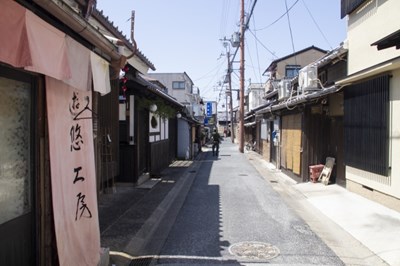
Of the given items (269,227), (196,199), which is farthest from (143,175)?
(269,227)

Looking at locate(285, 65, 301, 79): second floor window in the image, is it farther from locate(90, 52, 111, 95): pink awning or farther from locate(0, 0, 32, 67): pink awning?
locate(0, 0, 32, 67): pink awning

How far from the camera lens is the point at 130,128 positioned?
13.9m

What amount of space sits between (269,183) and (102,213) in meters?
8.69

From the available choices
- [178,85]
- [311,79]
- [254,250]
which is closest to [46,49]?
[254,250]

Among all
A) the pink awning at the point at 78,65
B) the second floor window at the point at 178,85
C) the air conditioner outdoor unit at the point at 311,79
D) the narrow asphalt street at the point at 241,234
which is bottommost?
the narrow asphalt street at the point at 241,234

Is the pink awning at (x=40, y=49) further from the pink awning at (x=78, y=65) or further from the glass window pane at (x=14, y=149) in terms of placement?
the glass window pane at (x=14, y=149)

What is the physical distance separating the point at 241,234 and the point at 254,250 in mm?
1139

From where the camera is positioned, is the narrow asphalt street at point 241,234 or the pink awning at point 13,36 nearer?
the pink awning at point 13,36

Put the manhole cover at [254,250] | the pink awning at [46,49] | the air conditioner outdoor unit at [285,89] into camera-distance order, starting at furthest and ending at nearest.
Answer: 1. the air conditioner outdoor unit at [285,89]
2. the manhole cover at [254,250]
3. the pink awning at [46,49]

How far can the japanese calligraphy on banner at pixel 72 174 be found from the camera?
4.63 metres

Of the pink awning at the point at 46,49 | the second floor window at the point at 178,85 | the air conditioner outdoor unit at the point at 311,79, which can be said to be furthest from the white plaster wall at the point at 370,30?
the second floor window at the point at 178,85

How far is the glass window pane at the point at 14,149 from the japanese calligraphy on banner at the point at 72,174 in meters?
0.26

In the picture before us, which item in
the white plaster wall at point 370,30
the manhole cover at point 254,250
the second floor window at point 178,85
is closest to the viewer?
the manhole cover at point 254,250

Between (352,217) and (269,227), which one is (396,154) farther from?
(269,227)
